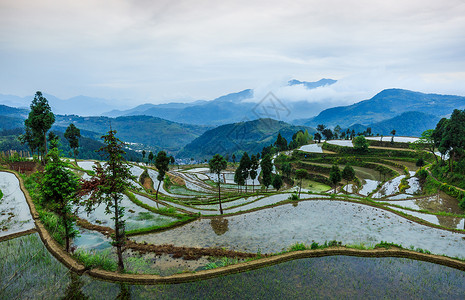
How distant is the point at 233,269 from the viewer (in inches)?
695

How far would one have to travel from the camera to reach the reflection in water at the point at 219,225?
2589 cm

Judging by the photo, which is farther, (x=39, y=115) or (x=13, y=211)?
(x=39, y=115)

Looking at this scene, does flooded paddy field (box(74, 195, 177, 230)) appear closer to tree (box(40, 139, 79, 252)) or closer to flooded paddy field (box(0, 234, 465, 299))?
flooded paddy field (box(0, 234, 465, 299))

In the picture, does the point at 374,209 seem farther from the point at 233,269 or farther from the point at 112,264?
the point at 112,264

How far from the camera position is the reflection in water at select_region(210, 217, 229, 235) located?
1019 inches

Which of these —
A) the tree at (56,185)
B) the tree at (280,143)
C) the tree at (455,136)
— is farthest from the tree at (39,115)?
the tree at (280,143)

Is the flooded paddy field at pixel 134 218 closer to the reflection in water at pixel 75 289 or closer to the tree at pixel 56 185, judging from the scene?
the reflection in water at pixel 75 289

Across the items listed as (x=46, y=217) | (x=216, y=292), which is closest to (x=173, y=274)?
(x=216, y=292)

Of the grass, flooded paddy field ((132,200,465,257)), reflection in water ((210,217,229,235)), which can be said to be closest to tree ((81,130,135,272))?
the grass

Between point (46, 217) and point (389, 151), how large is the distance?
307 ft

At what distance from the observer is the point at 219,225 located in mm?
27688

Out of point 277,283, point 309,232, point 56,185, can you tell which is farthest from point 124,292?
point 309,232

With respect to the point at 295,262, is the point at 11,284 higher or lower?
higher

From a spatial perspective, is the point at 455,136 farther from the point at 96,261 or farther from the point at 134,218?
the point at 96,261
